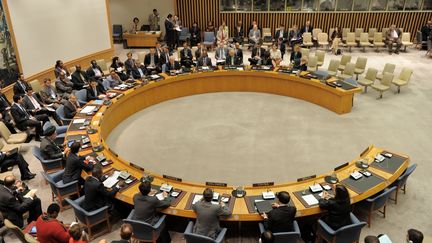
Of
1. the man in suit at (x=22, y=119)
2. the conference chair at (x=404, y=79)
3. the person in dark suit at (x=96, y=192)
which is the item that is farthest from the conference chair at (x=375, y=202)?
the man in suit at (x=22, y=119)

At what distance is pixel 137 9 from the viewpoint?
20.2m

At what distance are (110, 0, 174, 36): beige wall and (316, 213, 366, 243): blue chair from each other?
1675 cm

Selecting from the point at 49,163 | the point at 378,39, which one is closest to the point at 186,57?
the point at 49,163

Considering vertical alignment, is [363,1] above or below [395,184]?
above

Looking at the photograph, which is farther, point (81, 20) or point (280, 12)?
point (280, 12)

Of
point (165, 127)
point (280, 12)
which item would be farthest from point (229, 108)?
point (280, 12)

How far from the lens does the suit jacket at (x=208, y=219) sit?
5.65m

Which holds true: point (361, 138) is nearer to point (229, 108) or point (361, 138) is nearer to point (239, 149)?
point (239, 149)

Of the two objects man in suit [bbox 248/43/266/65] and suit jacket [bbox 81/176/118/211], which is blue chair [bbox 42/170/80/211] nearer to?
suit jacket [bbox 81/176/118/211]

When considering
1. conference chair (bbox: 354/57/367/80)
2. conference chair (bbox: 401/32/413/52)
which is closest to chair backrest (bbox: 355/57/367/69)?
conference chair (bbox: 354/57/367/80)

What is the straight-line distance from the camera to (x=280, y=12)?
62.5 ft

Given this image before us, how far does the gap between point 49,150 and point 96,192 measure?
215 cm

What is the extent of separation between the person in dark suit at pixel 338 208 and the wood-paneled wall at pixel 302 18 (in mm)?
14981

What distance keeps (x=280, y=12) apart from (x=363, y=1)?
4.20 m
